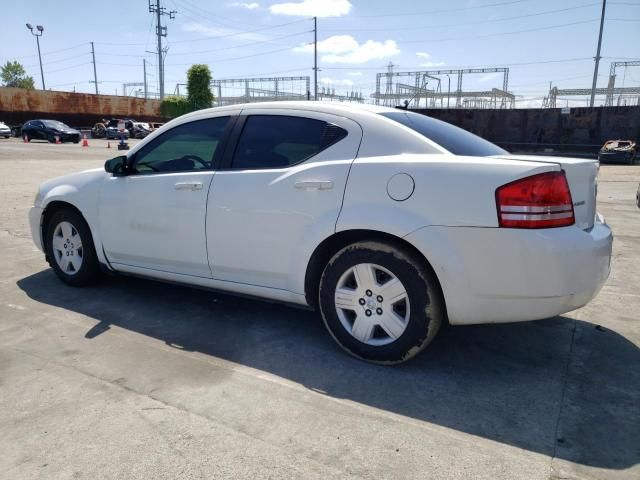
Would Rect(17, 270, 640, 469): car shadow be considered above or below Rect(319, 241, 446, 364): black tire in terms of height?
below

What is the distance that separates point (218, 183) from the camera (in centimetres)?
353

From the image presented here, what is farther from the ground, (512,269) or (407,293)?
(512,269)

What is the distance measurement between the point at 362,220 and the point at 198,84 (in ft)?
169

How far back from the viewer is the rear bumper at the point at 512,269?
2.63 m

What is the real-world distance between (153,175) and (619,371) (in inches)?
138

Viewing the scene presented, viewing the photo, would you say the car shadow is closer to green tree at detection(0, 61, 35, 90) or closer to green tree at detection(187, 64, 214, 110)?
green tree at detection(187, 64, 214, 110)

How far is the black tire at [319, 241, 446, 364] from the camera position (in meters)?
2.87

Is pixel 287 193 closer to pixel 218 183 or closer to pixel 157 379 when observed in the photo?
pixel 218 183

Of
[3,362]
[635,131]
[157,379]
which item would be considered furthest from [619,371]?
[635,131]

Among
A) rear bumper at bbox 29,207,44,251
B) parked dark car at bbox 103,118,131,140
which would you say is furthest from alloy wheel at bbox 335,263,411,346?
parked dark car at bbox 103,118,131,140

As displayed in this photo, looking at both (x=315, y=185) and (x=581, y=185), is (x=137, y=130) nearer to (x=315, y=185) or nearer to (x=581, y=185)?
(x=315, y=185)

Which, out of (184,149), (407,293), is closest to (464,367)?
(407,293)

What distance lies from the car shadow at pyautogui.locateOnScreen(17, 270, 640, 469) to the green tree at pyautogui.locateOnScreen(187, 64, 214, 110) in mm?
49646

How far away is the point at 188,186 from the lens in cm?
365
